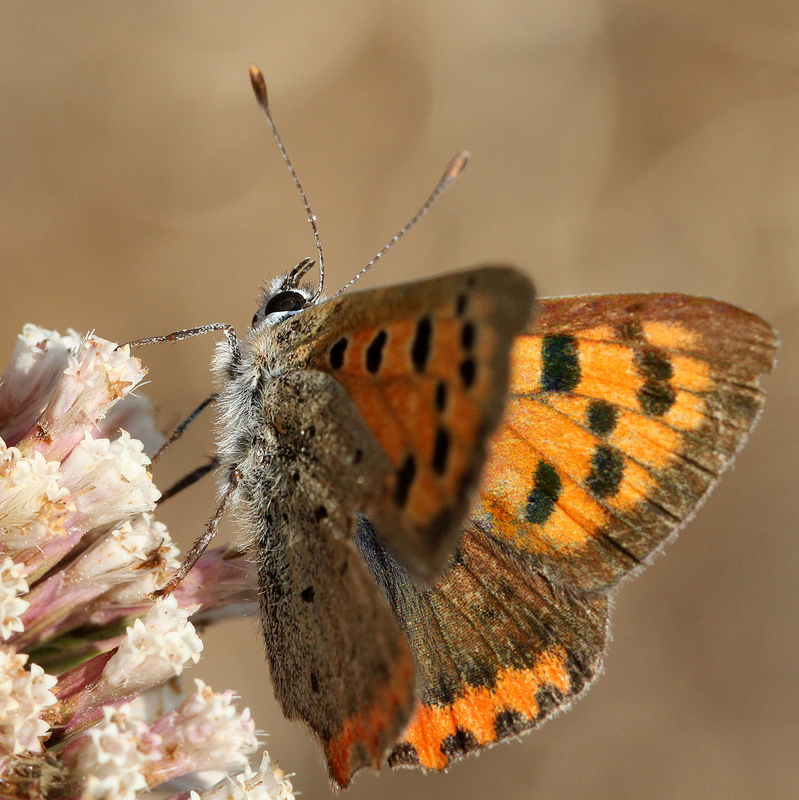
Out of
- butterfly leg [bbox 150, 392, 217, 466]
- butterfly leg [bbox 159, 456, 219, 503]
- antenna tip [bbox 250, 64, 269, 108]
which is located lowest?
butterfly leg [bbox 159, 456, 219, 503]

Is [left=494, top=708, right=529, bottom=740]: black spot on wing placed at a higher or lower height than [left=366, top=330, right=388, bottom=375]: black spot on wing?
lower

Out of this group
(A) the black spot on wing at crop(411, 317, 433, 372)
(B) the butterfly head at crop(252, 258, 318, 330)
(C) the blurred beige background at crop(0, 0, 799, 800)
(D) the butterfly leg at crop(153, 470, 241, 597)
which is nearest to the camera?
(A) the black spot on wing at crop(411, 317, 433, 372)

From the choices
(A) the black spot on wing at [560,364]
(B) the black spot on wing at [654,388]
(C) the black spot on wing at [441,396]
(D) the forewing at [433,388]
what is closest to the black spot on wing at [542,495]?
(A) the black spot on wing at [560,364]

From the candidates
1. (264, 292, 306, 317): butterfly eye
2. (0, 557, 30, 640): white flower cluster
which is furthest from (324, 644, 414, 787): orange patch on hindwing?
(264, 292, 306, 317): butterfly eye

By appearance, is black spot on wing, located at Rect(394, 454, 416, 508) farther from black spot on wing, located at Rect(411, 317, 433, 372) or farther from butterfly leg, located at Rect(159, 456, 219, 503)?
butterfly leg, located at Rect(159, 456, 219, 503)

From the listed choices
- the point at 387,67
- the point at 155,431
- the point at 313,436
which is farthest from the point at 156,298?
the point at 313,436

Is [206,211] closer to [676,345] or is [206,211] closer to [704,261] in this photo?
[704,261]
